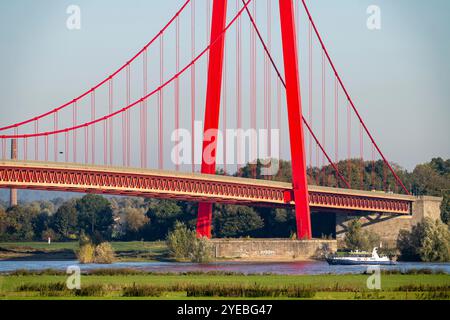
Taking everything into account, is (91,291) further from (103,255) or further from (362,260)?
(362,260)

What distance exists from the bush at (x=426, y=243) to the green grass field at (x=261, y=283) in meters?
39.6

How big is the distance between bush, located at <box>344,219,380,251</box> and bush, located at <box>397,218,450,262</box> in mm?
10402

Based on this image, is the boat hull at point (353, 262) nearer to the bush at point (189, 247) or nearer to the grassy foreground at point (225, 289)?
the bush at point (189, 247)

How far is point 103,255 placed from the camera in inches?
4835

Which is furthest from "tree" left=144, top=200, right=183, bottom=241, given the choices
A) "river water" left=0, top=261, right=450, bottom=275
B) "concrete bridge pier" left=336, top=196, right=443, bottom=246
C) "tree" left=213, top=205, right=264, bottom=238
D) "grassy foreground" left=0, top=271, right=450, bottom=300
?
"grassy foreground" left=0, top=271, right=450, bottom=300

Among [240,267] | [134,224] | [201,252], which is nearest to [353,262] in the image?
[240,267]

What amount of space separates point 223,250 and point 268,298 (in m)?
66.0

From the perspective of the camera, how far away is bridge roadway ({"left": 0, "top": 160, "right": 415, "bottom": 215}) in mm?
113438

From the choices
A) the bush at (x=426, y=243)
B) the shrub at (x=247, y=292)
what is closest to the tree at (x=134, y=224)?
the bush at (x=426, y=243)

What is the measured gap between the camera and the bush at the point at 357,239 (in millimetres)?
149125

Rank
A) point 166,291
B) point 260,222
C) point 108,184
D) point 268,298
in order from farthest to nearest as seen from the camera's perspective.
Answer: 1. point 260,222
2. point 108,184
3. point 166,291
4. point 268,298
